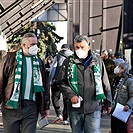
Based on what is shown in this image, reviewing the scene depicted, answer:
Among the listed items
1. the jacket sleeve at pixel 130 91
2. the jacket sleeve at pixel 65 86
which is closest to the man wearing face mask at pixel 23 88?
the jacket sleeve at pixel 65 86

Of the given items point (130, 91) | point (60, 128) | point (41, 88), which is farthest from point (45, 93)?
point (60, 128)

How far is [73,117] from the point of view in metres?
6.02

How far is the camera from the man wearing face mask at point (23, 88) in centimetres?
576

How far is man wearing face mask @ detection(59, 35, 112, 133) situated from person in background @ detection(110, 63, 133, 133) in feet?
3.93

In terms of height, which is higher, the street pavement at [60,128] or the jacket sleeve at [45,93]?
the jacket sleeve at [45,93]

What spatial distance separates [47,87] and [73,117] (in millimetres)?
503

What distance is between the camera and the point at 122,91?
7242 millimetres

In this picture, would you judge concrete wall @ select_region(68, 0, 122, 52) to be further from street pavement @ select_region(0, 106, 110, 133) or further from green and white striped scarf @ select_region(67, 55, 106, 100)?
green and white striped scarf @ select_region(67, 55, 106, 100)

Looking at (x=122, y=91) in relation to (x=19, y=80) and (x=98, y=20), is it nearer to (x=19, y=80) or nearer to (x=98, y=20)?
(x=19, y=80)

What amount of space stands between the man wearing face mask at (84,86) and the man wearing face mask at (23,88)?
0.36m

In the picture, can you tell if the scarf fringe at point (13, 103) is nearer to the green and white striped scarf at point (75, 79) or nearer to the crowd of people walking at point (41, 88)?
the crowd of people walking at point (41, 88)

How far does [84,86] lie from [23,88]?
748mm

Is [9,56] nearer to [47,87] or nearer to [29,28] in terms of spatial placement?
[47,87]

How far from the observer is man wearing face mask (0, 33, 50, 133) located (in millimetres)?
5758
